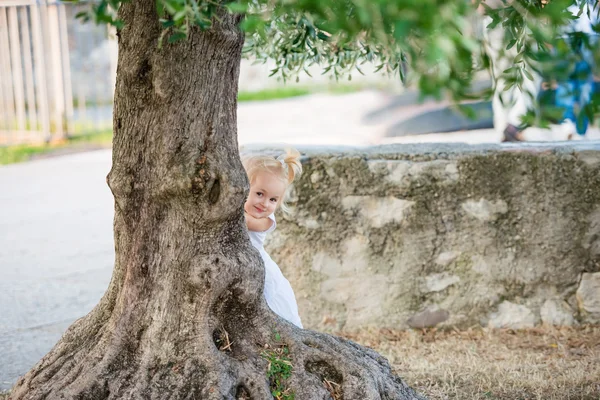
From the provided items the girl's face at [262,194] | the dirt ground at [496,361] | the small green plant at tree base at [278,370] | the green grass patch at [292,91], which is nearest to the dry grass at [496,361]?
the dirt ground at [496,361]

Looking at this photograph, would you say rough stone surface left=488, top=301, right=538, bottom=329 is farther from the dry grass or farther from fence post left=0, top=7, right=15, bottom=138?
fence post left=0, top=7, right=15, bottom=138

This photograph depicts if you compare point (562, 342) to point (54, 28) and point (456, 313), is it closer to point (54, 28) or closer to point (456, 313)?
point (456, 313)

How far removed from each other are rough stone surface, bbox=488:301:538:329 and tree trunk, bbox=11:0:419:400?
1.70 meters

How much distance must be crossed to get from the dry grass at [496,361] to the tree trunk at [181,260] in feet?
2.78

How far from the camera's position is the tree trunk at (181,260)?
2830mm

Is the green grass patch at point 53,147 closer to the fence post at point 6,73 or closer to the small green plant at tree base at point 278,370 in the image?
the fence post at point 6,73

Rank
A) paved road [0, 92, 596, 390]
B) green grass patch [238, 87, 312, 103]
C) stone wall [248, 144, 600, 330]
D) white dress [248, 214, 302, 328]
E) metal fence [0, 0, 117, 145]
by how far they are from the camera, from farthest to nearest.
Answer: green grass patch [238, 87, 312, 103], metal fence [0, 0, 117, 145], paved road [0, 92, 596, 390], stone wall [248, 144, 600, 330], white dress [248, 214, 302, 328]

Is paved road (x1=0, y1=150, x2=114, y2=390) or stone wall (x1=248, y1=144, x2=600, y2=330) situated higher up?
stone wall (x1=248, y1=144, x2=600, y2=330)

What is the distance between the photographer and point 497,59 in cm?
175

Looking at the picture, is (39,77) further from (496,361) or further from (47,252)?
(496,361)

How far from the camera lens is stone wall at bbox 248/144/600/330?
4430mm

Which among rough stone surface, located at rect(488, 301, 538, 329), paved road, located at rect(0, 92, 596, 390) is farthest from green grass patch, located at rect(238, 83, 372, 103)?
rough stone surface, located at rect(488, 301, 538, 329)

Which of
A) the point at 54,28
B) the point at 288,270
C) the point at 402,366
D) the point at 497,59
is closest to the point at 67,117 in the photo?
the point at 54,28

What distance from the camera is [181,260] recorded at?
2934 millimetres
